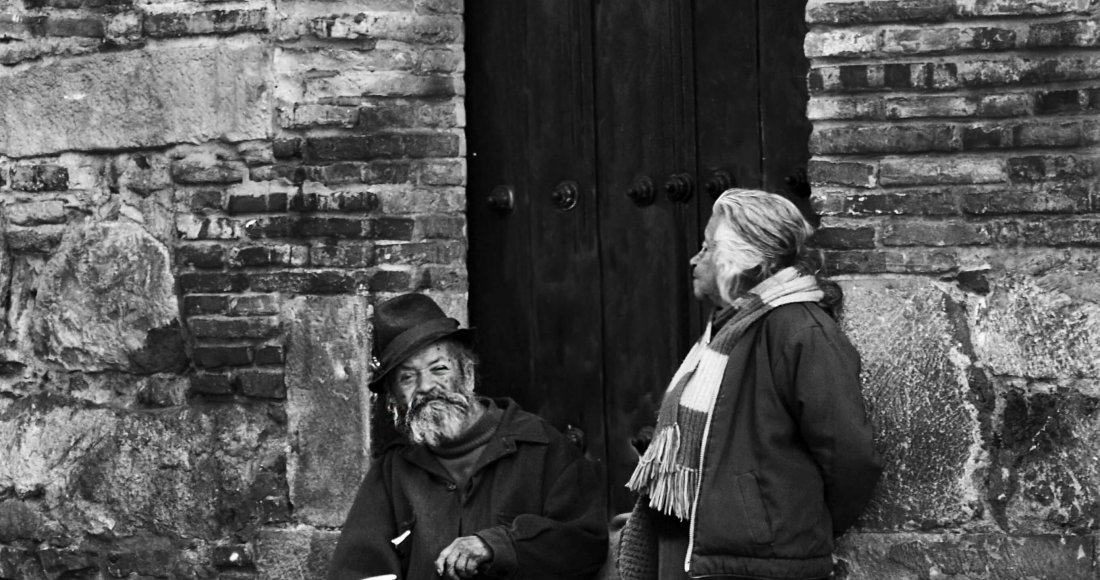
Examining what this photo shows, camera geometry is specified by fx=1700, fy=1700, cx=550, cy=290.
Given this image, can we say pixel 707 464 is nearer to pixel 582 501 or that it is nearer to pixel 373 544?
pixel 582 501

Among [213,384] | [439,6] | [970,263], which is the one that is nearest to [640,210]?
[439,6]

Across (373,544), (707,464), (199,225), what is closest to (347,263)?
(199,225)

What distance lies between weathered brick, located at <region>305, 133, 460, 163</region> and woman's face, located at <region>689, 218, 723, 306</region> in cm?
99

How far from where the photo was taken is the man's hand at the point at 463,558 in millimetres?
4207

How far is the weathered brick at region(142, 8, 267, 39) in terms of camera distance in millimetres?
4957

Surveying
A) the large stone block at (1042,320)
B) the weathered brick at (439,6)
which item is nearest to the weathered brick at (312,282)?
the weathered brick at (439,6)

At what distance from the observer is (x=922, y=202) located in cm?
436

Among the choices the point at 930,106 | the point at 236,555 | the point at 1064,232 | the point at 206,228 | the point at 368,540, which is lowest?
the point at 236,555

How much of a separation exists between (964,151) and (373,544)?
72.3 inches

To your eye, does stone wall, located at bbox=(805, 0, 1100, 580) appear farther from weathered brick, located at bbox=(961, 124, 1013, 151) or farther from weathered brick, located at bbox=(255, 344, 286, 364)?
weathered brick, located at bbox=(255, 344, 286, 364)

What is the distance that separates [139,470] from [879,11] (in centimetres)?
253

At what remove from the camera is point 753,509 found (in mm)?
3971

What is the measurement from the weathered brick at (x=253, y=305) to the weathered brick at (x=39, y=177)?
677 mm

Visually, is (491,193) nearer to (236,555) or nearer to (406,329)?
(406,329)
